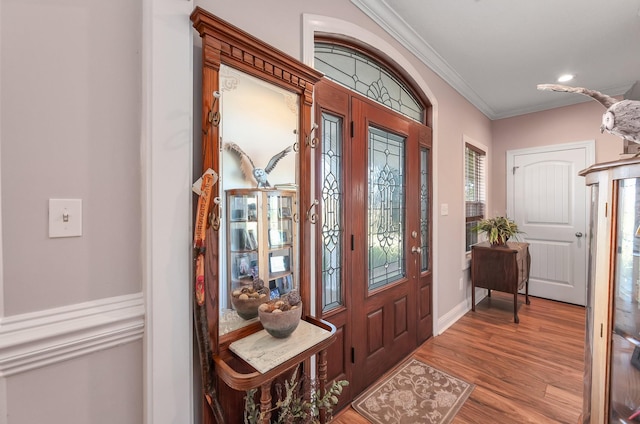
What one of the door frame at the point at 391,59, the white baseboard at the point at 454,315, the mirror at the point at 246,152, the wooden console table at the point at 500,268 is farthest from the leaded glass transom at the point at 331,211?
the wooden console table at the point at 500,268

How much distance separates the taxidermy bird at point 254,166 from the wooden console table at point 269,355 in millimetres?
674

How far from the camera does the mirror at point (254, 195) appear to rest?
1.09m

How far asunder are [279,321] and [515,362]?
7.61ft

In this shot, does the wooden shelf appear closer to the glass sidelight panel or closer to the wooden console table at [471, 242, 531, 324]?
the glass sidelight panel

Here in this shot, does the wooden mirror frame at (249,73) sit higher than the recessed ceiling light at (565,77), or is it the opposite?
the recessed ceiling light at (565,77)

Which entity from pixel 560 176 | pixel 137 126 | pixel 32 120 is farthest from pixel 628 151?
pixel 560 176

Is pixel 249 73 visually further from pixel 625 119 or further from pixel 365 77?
pixel 625 119

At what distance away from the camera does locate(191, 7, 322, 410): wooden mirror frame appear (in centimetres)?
98

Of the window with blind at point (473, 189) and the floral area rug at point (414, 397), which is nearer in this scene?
the floral area rug at point (414, 397)

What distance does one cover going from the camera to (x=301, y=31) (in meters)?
1.47

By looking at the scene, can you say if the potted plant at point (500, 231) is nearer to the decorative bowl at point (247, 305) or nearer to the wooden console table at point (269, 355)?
the wooden console table at point (269, 355)

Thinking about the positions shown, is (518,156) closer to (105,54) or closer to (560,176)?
(560,176)

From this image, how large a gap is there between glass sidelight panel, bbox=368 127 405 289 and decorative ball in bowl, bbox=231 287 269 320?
42.7 inches

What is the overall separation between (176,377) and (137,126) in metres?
0.91
